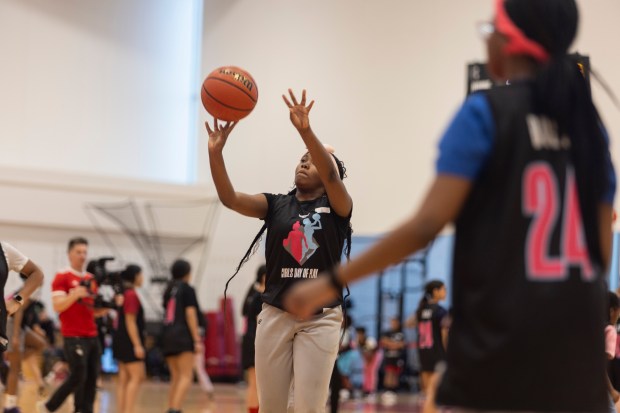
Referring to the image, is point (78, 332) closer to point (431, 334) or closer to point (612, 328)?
point (431, 334)

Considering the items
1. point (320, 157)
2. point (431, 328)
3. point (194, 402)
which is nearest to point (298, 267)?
point (320, 157)

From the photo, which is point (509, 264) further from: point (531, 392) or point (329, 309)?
point (329, 309)

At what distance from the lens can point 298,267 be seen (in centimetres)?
522

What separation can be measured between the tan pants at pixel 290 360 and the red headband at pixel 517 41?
2947 millimetres

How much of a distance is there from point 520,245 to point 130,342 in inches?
340

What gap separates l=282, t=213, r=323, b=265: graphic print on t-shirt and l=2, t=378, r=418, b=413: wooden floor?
7.20m

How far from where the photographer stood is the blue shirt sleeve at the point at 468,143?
2305mm

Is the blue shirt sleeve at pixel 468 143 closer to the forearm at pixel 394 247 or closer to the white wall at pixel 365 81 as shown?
the forearm at pixel 394 247

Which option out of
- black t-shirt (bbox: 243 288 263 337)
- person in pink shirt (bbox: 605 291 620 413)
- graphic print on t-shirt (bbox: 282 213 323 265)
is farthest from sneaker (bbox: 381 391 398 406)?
graphic print on t-shirt (bbox: 282 213 323 265)

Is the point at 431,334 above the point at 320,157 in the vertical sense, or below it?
below

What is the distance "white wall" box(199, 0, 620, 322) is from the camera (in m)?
17.1

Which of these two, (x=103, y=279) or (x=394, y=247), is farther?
(x=103, y=279)

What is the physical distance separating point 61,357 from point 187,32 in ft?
30.9

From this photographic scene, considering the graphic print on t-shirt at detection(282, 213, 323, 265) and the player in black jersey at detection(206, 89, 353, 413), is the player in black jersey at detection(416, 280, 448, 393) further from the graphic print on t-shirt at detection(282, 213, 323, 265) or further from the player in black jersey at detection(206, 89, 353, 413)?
the graphic print on t-shirt at detection(282, 213, 323, 265)
